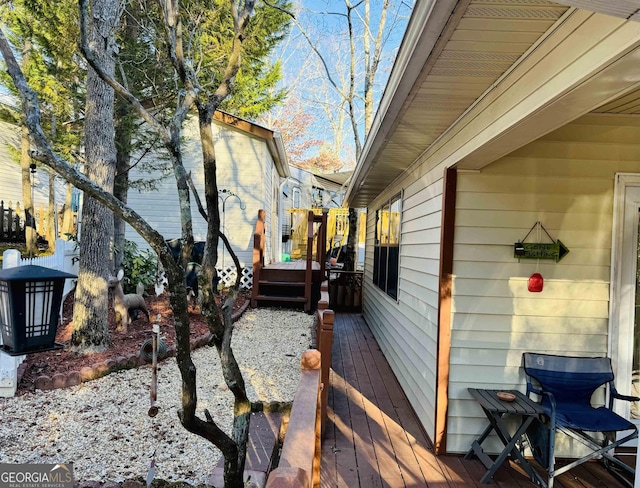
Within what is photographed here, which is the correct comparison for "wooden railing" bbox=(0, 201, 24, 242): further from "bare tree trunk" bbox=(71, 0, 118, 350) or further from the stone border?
the stone border

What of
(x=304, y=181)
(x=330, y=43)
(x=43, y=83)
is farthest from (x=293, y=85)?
(x=43, y=83)

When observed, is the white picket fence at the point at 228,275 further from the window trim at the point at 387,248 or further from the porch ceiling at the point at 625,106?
the porch ceiling at the point at 625,106

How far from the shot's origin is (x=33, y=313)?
1821 millimetres

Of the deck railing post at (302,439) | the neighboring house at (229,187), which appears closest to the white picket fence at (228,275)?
the neighboring house at (229,187)

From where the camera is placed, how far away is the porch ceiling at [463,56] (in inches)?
57.6

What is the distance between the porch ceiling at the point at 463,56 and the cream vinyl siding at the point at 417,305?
651mm

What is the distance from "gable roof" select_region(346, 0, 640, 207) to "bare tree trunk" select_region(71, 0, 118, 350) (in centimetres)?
357

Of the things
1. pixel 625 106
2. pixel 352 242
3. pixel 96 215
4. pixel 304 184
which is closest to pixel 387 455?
pixel 625 106

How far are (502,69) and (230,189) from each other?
26.4 ft

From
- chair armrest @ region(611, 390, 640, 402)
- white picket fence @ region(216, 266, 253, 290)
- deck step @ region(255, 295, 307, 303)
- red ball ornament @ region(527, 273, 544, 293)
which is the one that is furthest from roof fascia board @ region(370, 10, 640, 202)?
white picket fence @ region(216, 266, 253, 290)

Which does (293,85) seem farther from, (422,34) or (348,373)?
(422,34)

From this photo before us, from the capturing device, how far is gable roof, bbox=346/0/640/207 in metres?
1.35

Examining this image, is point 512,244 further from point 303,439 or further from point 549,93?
point 303,439

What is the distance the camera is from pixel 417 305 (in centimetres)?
377
